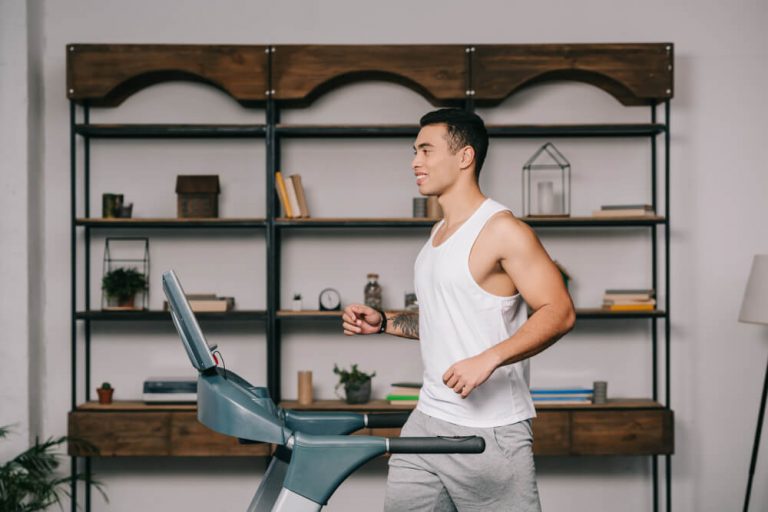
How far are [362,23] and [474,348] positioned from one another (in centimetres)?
242

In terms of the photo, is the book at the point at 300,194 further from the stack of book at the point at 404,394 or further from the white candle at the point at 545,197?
the white candle at the point at 545,197

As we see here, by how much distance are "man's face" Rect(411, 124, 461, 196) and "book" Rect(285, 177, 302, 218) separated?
168 cm

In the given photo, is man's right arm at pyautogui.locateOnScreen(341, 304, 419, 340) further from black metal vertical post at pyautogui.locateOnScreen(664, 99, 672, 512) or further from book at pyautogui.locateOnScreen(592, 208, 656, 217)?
black metal vertical post at pyautogui.locateOnScreen(664, 99, 672, 512)

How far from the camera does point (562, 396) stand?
3516 mm

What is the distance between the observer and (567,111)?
3.81m

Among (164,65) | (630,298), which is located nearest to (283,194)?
(164,65)

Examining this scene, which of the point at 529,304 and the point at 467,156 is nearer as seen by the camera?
the point at 529,304

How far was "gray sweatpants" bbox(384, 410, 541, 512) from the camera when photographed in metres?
1.76

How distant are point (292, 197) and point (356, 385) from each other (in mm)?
891

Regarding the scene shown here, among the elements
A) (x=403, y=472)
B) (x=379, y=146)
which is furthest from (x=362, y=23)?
(x=403, y=472)

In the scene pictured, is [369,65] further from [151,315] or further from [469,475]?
[469,475]

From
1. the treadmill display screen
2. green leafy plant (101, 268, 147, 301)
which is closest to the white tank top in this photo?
the treadmill display screen

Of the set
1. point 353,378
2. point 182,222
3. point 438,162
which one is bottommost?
point 353,378

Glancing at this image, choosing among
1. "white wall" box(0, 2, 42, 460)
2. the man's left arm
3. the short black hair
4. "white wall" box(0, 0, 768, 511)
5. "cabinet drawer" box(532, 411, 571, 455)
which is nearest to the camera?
the man's left arm
